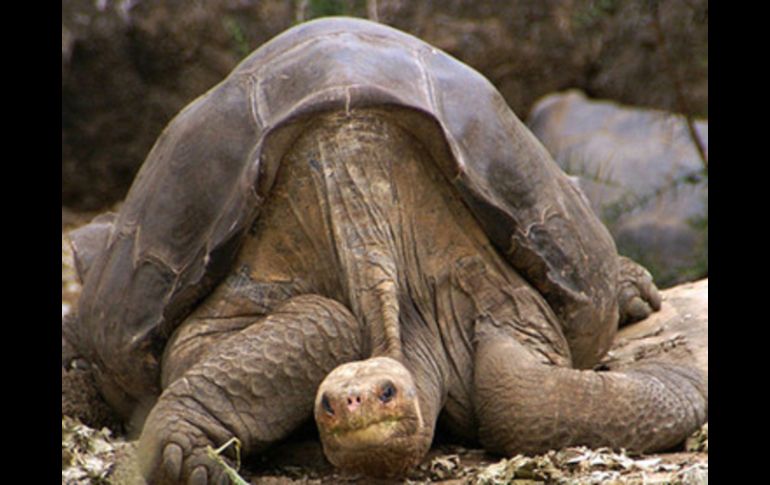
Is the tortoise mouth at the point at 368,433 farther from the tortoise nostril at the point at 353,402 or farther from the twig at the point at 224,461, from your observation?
the twig at the point at 224,461

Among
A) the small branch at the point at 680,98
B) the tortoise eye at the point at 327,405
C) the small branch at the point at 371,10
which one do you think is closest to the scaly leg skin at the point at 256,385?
the tortoise eye at the point at 327,405

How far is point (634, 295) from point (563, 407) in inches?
60.1

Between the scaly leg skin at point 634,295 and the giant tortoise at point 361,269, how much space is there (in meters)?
0.84

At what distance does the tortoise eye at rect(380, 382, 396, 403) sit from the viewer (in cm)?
299

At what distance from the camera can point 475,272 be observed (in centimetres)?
371

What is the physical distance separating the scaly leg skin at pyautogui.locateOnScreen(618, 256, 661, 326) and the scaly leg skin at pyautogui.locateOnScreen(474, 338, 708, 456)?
121 cm

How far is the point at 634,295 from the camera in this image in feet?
16.0

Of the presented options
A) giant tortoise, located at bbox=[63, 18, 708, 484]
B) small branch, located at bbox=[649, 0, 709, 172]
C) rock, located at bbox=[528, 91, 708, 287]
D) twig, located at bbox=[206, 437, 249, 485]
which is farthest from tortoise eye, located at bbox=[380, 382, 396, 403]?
small branch, located at bbox=[649, 0, 709, 172]

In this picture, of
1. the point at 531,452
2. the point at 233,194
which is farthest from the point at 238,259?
the point at 531,452

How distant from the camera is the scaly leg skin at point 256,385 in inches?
130

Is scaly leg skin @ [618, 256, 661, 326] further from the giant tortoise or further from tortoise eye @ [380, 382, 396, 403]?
tortoise eye @ [380, 382, 396, 403]

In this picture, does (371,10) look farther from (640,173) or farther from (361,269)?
(361,269)

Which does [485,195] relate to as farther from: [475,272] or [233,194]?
[233,194]

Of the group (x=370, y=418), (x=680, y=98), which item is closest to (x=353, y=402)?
(x=370, y=418)
